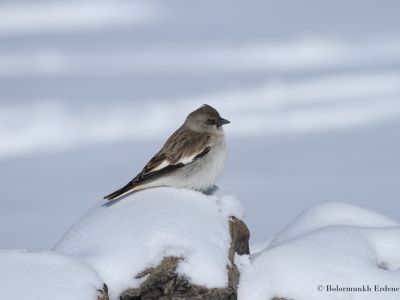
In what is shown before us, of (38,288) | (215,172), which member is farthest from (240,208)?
(38,288)

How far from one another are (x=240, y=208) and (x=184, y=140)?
1.46 meters

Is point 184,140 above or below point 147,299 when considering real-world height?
above

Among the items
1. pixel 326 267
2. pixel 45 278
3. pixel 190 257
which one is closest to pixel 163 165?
pixel 190 257

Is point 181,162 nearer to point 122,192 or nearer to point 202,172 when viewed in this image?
point 202,172

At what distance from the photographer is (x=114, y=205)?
1041 centimetres

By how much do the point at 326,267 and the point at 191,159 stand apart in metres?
2.82

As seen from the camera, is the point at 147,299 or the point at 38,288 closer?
the point at 38,288

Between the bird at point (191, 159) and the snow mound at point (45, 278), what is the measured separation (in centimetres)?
233

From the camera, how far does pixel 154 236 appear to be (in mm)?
8828

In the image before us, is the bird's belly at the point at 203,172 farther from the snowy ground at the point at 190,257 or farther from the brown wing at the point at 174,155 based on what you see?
the snowy ground at the point at 190,257

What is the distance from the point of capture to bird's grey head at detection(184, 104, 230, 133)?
12094 millimetres

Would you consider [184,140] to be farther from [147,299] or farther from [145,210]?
[147,299]

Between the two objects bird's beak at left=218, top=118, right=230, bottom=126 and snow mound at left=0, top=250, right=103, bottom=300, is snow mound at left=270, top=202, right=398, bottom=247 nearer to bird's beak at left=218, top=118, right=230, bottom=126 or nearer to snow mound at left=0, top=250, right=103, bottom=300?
bird's beak at left=218, top=118, right=230, bottom=126

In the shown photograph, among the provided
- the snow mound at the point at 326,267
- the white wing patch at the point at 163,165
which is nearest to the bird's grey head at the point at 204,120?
the white wing patch at the point at 163,165
